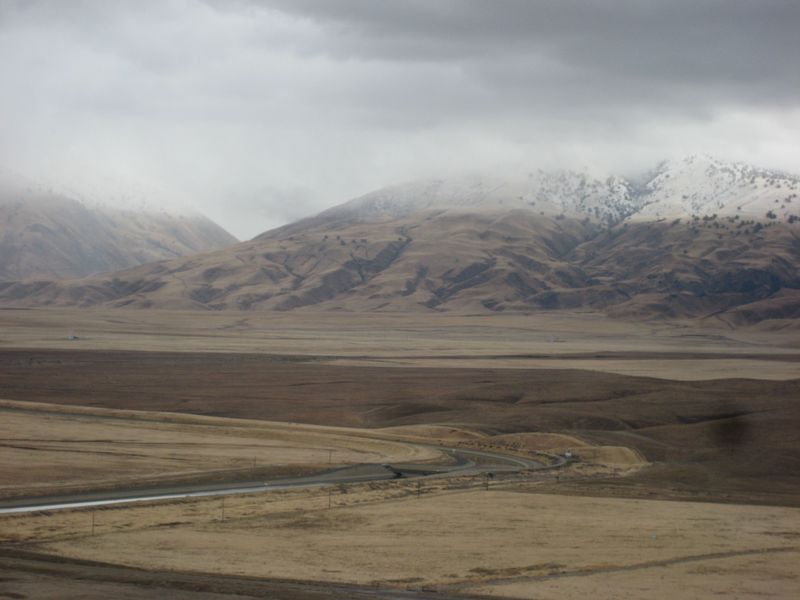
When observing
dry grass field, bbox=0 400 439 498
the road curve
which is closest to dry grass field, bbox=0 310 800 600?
dry grass field, bbox=0 400 439 498

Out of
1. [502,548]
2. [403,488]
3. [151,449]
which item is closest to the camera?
[502,548]

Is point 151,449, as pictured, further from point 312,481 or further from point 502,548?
point 502,548

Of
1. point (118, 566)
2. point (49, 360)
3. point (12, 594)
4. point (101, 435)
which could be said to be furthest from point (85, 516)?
point (49, 360)

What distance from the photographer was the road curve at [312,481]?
54250 millimetres

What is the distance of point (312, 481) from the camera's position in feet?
217

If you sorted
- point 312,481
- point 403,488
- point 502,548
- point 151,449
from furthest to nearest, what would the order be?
point 151,449
point 312,481
point 403,488
point 502,548

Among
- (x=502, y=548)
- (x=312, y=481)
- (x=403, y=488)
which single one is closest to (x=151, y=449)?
(x=312, y=481)

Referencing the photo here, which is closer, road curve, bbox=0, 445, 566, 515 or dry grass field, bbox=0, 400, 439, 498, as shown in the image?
road curve, bbox=0, 445, 566, 515

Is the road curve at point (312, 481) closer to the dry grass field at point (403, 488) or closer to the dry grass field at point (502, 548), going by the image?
the dry grass field at point (403, 488)

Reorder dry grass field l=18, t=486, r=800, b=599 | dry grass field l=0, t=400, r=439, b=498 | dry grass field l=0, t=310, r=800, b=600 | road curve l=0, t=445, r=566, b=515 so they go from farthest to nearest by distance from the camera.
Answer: dry grass field l=0, t=400, r=439, b=498 < road curve l=0, t=445, r=566, b=515 < dry grass field l=0, t=310, r=800, b=600 < dry grass field l=18, t=486, r=800, b=599

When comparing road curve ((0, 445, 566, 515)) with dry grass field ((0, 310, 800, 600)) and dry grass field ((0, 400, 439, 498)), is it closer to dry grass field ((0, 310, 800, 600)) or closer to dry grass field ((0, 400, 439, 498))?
dry grass field ((0, 400, 439, 498))

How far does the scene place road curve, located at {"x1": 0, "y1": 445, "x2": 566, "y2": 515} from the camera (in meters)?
54.2

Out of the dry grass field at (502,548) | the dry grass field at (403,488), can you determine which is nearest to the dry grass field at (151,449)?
the dry grass field at (403,488)

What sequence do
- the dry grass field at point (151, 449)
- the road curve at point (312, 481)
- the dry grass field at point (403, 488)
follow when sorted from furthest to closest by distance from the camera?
1. the dry grass field at point (151, 449)
2. the road curve at point (312, 481)
3. the dry grass field at point (403, 488)
